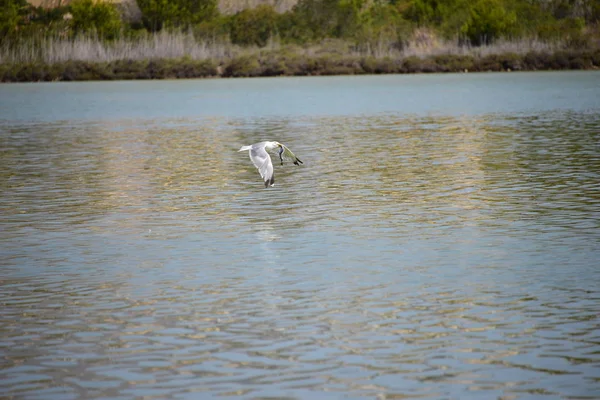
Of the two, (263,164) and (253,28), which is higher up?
(253,28)

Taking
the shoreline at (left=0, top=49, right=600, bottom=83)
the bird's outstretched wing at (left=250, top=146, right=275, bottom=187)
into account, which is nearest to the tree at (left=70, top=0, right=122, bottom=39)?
the shoreline at (left=0, top=49, right=600, bottom=83)

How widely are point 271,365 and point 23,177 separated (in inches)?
433

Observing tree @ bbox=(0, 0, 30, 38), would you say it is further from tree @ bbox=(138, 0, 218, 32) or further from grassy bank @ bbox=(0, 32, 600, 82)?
grassy bank @ bbox=(0, 32, 600, 82)

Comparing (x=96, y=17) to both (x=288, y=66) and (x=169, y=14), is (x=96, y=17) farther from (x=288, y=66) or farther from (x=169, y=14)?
(x=288, y=66)

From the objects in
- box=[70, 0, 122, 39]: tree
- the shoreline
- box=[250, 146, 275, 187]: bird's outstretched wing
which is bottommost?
box=[250, 146, 275, 187]: bird's outstretched wing

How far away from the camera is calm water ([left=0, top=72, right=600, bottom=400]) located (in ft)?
22.5

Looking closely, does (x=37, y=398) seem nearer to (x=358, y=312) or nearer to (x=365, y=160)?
(x=358, y=312)

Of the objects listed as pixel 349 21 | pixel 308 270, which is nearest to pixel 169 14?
pixel 349 21

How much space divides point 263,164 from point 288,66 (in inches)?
1685

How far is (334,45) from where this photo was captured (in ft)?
201

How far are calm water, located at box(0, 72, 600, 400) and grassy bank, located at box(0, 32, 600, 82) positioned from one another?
31078 millimetres

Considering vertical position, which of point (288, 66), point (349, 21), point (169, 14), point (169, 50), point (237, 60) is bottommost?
point (288, 66)

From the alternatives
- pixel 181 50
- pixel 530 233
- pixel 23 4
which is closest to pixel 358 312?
pixel 530 233

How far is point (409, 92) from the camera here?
39.4m
